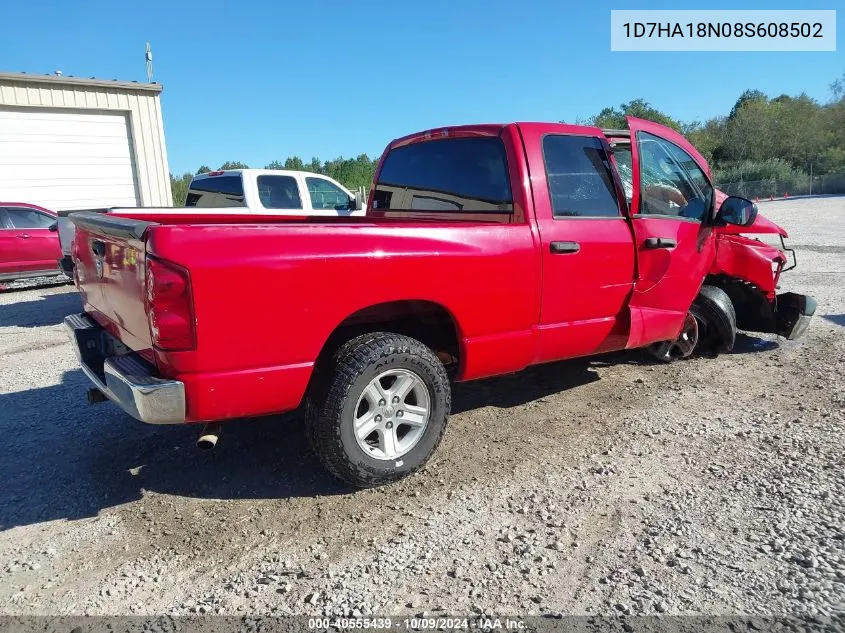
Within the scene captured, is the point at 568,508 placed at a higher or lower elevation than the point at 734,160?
lower

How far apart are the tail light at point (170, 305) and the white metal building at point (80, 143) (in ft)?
45.5

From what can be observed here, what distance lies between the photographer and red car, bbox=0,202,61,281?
10.3 metres

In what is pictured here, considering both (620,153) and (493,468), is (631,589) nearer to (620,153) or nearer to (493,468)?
(493,468)

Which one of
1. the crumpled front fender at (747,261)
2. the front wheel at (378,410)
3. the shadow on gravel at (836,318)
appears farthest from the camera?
the shadow on gravel at (836,318)

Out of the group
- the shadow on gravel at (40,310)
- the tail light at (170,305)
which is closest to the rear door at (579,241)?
the tail light at (170,305)

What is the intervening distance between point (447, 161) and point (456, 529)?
102 inches

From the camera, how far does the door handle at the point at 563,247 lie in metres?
3.76

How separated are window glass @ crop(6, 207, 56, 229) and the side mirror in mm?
10852

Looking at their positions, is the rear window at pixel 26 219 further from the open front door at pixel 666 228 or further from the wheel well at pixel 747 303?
the wheel well at pixel 747 303

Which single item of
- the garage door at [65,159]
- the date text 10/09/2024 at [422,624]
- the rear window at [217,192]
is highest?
the garage door at [65,159]

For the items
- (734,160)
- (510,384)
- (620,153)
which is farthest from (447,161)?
(734,160)

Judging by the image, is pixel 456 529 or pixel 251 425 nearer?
pixel 456 529

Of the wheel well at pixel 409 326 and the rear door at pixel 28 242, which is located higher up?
the rear door at pixel 28 242

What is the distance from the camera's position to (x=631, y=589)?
2.49m
